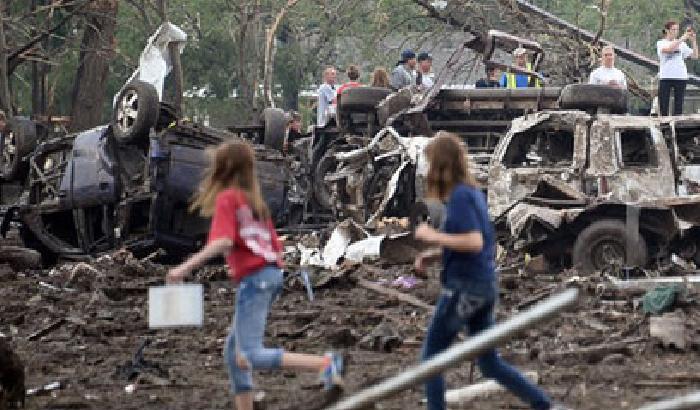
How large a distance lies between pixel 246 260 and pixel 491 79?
1765 cm

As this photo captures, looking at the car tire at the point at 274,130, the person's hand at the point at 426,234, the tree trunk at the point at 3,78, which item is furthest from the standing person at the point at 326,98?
the person's hand at the point at 426,234

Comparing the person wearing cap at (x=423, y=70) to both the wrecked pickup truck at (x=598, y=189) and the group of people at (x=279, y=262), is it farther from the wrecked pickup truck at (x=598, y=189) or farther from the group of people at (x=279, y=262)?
the group of people at (x=279, y=262)

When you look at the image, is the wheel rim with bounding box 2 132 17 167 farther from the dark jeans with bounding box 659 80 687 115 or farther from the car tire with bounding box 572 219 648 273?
the dark jeans with bounding box 659 80 687 115

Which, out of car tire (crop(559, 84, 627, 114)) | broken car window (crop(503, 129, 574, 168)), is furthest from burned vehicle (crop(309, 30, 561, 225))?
car tire (crop(559, 84, 627, 114))

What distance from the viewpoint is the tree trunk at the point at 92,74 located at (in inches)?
1328

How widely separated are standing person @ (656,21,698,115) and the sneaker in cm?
1545

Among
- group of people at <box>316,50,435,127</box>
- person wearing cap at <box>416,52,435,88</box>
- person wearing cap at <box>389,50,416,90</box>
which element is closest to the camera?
group of people at <box>316,50,435,127</box>

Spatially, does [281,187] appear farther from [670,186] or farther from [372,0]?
[372,0]

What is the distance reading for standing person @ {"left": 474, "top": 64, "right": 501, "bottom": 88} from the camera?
2595 centimetres

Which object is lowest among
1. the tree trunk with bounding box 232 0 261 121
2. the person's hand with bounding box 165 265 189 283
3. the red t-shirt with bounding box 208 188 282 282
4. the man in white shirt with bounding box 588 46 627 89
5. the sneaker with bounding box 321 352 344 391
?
the sneaker with bounding box 321 352 344 391

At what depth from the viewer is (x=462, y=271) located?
848 cm

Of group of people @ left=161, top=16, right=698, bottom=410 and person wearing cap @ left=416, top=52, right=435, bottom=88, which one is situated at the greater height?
person wearing cap @ left=416, top=52, right=435, bottom=88

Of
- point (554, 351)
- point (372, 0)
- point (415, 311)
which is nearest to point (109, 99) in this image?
point (372, 0)

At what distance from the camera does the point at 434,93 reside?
79.4ft
